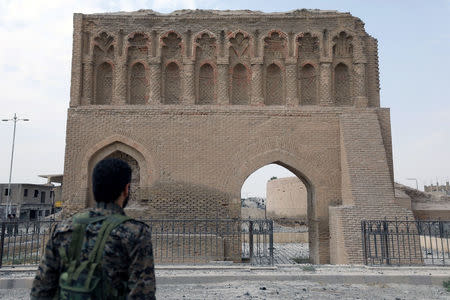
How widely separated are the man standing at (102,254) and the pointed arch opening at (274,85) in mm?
11025

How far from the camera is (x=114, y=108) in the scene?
40.3 ft

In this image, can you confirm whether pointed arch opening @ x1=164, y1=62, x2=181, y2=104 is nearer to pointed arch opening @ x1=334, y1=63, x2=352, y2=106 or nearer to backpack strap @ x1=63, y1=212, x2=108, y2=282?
pointed arch opening @ x1=334, y1=63, x2=352, y2=106

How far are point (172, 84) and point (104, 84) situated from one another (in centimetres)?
237

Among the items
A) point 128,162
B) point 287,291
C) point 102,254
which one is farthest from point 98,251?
point 128,162

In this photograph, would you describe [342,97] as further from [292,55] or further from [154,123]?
[154,123]

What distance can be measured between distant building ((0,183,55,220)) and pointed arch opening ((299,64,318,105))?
31.3 meters

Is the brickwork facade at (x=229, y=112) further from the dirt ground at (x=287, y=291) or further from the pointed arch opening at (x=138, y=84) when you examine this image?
the dirt ground at (x=287, y=291)

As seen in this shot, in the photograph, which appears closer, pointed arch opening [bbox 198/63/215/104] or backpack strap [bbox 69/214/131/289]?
backpack strap [bbox 69/214/131/289]

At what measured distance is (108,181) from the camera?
2.19m

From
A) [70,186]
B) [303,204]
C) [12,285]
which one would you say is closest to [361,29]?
[70,186]

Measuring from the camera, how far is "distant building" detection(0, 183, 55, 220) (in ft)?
122

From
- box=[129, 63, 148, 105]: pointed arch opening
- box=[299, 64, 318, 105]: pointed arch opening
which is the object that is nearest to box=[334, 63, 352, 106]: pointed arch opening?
box=[299, 64, 318, 105]: pointed arch opening

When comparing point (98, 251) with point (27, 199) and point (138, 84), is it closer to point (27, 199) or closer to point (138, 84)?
point (138, 84)

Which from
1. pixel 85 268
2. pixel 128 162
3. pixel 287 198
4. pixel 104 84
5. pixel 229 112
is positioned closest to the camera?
pixel 85 268
